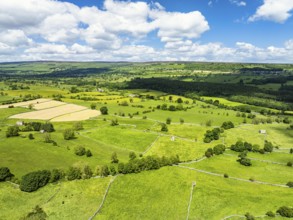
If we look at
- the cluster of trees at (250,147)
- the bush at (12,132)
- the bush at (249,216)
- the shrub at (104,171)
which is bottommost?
the bush at (249,216)

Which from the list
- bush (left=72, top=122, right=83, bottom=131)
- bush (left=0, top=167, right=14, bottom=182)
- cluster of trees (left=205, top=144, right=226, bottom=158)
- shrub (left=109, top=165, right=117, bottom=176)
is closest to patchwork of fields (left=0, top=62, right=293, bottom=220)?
shrub (left=109, top=165, right=117, bottom=176)

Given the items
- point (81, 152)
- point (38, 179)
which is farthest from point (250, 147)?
point (38, 179)

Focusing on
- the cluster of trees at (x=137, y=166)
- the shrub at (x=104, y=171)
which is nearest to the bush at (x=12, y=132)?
the cluster of trees at (x=137, y=166)

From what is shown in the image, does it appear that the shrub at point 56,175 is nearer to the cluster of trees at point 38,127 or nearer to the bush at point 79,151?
the bush at point 79,151

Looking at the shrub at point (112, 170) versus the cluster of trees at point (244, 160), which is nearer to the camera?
the shrub at point (112, 170)

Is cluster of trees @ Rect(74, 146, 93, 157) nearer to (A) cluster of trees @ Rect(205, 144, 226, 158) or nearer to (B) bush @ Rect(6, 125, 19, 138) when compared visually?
(B) bush @ Rect(6, 125, 19, 138)
